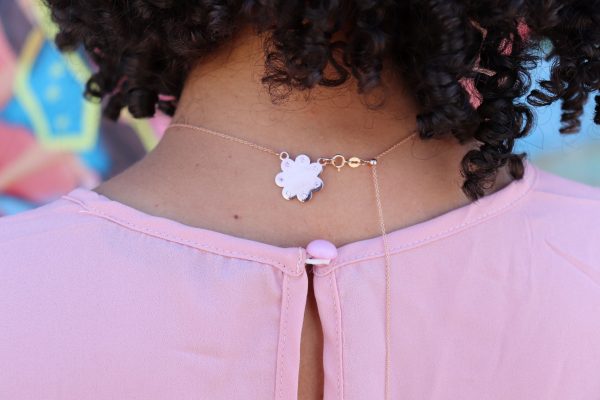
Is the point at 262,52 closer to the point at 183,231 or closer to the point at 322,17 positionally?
the point at 322,17

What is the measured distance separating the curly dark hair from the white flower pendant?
100 millimetres

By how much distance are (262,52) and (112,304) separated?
0.38 metres

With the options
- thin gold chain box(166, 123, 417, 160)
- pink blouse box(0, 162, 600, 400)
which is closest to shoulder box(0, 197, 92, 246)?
pink blouse box(0, 162, 600, 400)

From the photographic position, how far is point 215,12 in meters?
0.83

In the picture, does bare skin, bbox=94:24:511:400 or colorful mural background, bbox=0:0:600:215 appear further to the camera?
colorful mural background, bbox=0:0:600:215

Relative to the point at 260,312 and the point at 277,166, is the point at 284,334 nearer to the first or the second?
the point at 260,312

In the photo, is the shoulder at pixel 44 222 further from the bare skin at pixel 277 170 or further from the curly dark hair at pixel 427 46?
the curly dark hair at pixel 427 46

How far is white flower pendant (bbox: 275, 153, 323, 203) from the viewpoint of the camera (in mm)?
839

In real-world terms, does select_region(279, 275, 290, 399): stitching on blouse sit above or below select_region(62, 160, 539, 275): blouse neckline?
below

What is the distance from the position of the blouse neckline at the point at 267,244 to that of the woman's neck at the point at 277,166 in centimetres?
2

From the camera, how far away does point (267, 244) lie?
0.81 meters

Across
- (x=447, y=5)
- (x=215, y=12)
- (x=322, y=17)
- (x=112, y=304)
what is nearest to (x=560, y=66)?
(x=447, y=5)

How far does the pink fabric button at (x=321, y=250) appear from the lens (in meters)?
0.80

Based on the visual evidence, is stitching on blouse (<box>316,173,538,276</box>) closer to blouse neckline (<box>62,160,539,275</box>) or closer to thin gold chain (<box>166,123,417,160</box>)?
blouse neckline (<box>62,160,539,275</box>)
